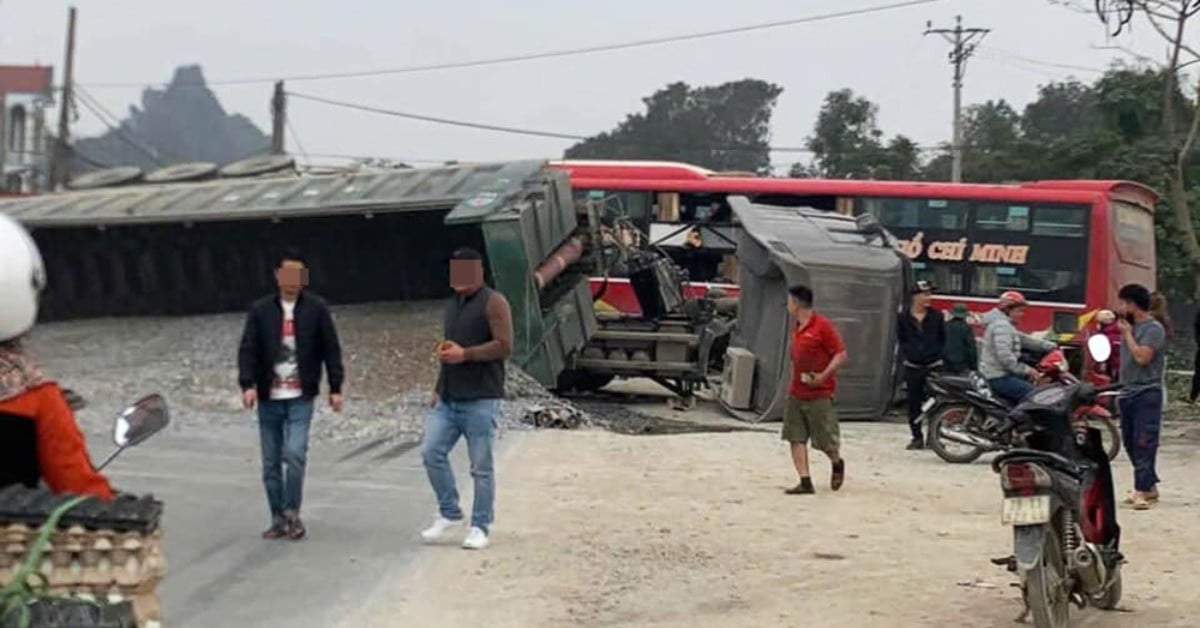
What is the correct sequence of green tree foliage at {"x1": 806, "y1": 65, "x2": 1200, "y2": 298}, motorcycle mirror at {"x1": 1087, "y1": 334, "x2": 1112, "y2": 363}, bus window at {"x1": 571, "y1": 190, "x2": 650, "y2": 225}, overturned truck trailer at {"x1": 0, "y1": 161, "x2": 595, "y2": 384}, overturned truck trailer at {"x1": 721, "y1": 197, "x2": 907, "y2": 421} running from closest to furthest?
motorcycle mirror at {"x1": 1087, "y1": 334, "x2": 1112, "y2": 363}, overturned truck trailer at {"x1": 721, "y1": 197, "x2": 907, "y2": 421}, overturned truck trailer at {"x1": 0, "y1": 161, "x2": 595, "y2": 384}, bus window at {"x1": 571, "y1": 190, "x2": 650, "y2": 225}, green tree foliage at {"x1": 806, "y1": 65, "x2": 1200, "y2": 298}

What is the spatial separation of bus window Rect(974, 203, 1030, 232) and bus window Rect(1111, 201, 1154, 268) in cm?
142

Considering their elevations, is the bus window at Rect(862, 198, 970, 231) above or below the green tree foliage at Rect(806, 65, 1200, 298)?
below

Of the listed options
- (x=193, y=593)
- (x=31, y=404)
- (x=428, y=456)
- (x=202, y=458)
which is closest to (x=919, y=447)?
(x=202, y=458)

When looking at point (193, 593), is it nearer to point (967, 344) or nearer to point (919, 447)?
point (919, 447)

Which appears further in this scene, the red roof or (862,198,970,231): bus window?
the red roof

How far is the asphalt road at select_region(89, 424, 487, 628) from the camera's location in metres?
7.63

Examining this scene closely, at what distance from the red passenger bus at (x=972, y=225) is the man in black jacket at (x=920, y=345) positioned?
8.96 m

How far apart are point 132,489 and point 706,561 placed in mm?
4425

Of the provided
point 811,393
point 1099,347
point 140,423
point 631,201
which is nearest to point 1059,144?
point 631,201

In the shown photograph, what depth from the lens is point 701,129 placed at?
263 feet

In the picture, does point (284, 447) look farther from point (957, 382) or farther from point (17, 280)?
point (957, 382)

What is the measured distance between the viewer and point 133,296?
21.0 m

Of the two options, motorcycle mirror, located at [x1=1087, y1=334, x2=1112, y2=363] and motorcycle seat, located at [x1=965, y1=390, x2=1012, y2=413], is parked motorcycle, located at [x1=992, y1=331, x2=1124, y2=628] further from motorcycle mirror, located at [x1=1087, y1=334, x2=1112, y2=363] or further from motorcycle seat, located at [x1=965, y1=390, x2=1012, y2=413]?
motorcycle seat, located at [x1=965, y1=390, x2=1012, y2=413]

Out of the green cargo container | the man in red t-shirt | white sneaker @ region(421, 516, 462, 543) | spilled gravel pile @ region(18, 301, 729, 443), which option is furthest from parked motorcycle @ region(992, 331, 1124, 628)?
the green cargo container
